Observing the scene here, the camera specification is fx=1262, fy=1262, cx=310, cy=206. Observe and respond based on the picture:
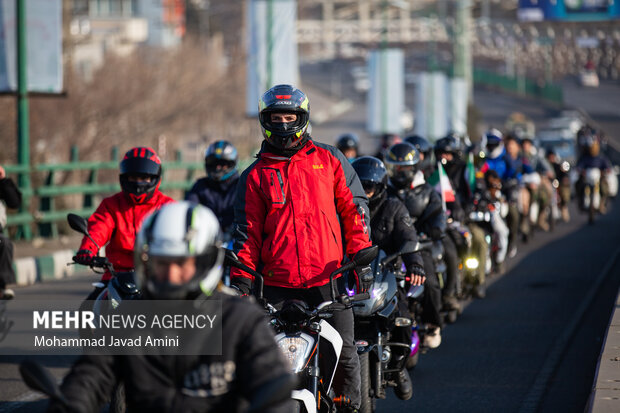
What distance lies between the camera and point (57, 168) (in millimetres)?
19469

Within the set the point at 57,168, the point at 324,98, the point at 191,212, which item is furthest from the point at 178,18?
the point at 191,212

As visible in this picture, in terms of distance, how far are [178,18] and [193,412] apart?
68.2 meters

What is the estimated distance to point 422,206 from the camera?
10766 mm

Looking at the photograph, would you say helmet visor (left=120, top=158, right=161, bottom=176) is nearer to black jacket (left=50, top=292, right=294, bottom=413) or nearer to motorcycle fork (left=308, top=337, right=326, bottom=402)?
motorcycle fork (left=308, top=337, right=326, bottom=402)

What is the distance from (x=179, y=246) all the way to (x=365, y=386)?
345 centimetres

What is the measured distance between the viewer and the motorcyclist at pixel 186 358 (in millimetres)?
4188

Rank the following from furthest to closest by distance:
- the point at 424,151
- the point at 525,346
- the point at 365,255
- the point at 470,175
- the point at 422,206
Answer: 1. the point at 470,175
2. the point at 424,151
3. the point at 525,346
4. the point at 422,206
5. the point at 365,255

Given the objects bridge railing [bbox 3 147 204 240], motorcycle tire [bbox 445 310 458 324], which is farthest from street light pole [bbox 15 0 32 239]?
motorcycle tire [bbox 445 310 458 324]

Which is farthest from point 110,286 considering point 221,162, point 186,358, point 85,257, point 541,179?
point 541,179

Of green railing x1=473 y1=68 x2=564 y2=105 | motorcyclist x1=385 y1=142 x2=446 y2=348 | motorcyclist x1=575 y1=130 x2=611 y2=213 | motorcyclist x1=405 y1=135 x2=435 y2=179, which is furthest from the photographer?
green railing x1=473 y1=68 x2=564 y2=105

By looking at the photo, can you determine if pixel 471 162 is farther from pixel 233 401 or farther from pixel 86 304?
pixel 233 401

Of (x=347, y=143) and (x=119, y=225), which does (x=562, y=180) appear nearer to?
(x=347, y=143)

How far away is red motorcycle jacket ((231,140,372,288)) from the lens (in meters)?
6.42

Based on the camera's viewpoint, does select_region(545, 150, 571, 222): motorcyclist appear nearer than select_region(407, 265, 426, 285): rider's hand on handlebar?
No
